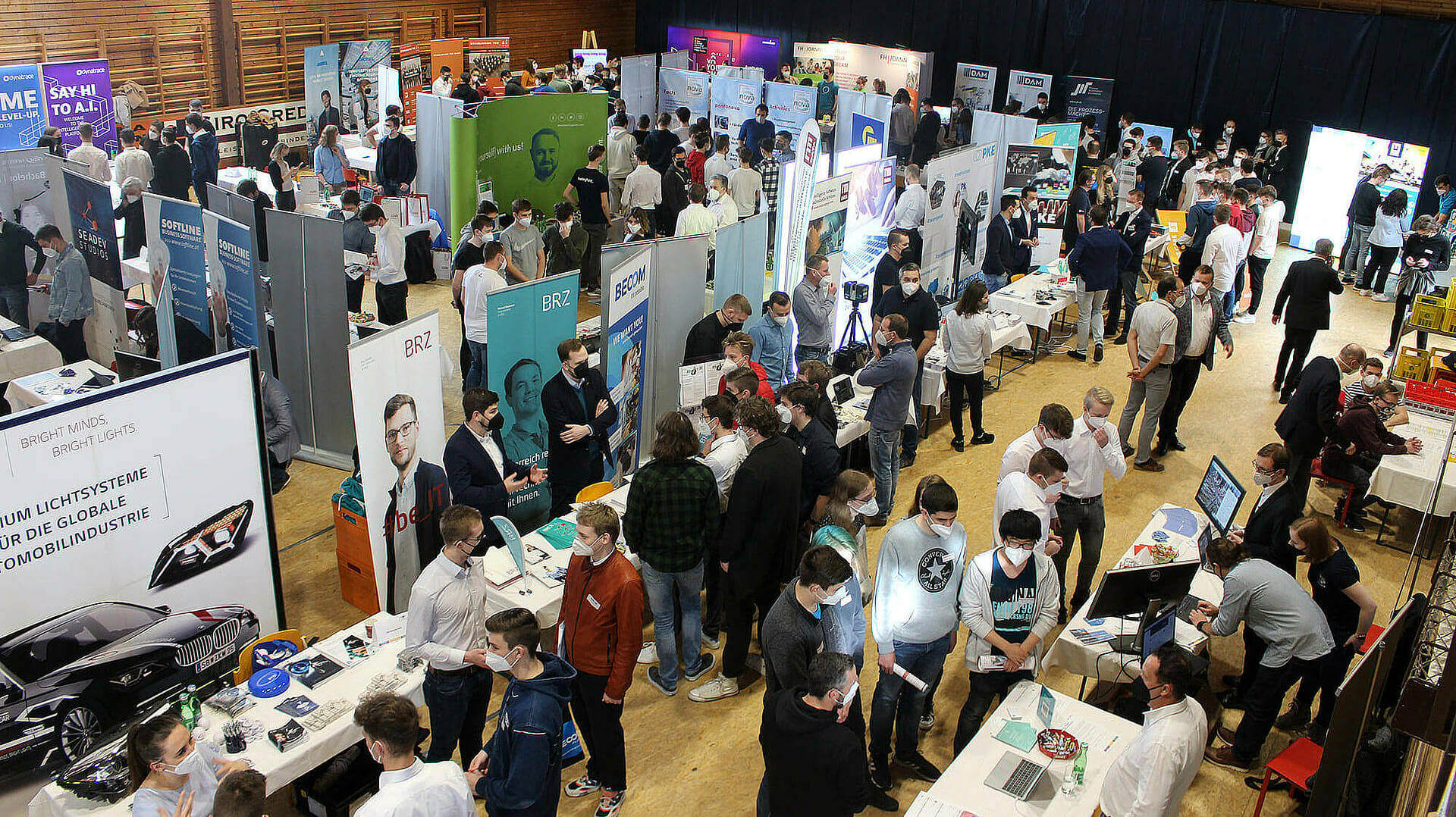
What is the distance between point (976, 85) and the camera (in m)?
18.4

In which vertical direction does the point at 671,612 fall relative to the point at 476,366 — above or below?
below

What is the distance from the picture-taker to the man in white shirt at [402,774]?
128 inches

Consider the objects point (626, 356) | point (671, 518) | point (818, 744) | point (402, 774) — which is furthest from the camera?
point (626, 356)

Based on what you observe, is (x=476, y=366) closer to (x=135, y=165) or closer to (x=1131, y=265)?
(x=135, y=165)

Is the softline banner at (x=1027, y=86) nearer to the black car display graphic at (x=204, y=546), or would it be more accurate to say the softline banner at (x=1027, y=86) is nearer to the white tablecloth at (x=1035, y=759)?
the white tablecloth at (x=1035, y=759)

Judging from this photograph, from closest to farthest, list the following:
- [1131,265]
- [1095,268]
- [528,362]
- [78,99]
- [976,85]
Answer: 1. [528,362]
2. [1095,268]
3. [1131,265]
4. [78,99]
5. [976,85]

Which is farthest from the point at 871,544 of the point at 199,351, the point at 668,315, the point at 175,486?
the point at 199,351

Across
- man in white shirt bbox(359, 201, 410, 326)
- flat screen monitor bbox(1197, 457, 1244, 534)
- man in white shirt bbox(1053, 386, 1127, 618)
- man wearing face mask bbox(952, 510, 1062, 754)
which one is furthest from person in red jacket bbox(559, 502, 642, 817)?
man in white shirt bbox(359, 201, 410, 326)

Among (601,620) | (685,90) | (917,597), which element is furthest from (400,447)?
(685,90)

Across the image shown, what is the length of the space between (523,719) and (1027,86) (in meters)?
16.4

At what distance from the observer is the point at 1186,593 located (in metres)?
4.89

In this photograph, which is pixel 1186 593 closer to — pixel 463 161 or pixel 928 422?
pixel 928 422

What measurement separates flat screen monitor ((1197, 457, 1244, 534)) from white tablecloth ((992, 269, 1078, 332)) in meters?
3.99

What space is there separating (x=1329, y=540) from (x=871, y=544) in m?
2.69
